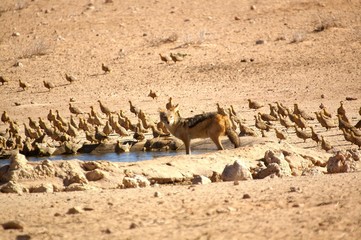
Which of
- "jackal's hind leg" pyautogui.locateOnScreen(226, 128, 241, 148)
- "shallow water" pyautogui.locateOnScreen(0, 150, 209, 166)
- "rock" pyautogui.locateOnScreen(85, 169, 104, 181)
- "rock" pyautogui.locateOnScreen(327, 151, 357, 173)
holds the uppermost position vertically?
"rock" pyautogui.locateOnScreen(85, 169, 104, 181)

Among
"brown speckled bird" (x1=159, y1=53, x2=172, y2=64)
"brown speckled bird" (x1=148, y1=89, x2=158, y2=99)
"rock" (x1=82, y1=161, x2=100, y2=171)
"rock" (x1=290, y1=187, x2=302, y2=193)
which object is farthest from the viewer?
"brown speckled bird" (x1=159, y1=53, x2=172, y2=64)

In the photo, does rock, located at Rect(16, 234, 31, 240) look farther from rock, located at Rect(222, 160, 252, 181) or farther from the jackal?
the jackal

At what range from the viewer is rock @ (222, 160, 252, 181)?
14.0 metres

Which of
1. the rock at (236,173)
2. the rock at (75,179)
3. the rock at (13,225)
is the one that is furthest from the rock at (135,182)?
the rock at (13,225)

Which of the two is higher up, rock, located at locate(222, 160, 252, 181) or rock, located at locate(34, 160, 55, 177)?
rock, located at locate(34, 160, 55, 177)

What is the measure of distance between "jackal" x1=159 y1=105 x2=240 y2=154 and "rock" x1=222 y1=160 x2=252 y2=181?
12.3 ft

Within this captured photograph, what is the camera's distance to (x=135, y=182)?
13742 millimetres

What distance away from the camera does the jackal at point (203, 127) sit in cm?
1794

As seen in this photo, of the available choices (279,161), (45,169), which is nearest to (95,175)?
(45,169)

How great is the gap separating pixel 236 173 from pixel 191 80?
1547 centimetres

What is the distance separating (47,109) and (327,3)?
13474mm

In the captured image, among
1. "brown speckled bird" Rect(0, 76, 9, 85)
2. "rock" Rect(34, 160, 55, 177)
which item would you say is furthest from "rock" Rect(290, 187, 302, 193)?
"brown speckled bird" Rect(0, 76, 9, 85)

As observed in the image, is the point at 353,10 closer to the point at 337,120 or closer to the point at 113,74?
the point at 113,74

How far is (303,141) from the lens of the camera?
808 inches
